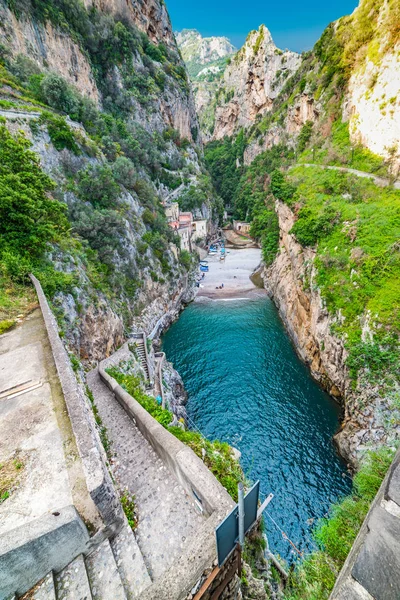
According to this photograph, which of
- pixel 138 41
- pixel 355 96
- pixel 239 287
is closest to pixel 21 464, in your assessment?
pixel 239 287

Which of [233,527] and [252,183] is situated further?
[252,183]

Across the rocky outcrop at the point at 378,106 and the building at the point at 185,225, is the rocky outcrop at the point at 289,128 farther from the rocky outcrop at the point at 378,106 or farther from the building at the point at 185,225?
the building at the point at 185,225

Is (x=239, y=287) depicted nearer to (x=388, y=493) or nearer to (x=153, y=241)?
(x=153, y=241)

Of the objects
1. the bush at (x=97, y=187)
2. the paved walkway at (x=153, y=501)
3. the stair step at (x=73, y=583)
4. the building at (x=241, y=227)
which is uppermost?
the bush at (x=97, y=187)

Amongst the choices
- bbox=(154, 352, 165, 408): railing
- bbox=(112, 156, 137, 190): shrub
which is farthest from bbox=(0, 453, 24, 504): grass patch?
bbox=(112, 156, 137, 190): shrub

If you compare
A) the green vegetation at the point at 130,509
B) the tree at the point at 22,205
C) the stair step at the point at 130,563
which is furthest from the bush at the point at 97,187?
the stair step at the point at 130,563

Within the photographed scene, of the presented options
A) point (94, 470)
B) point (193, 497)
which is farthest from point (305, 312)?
point (94, 470)

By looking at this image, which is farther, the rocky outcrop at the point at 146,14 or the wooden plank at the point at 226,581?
the rocky outcrop at the point at 146,14

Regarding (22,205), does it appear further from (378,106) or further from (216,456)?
(378,106)
